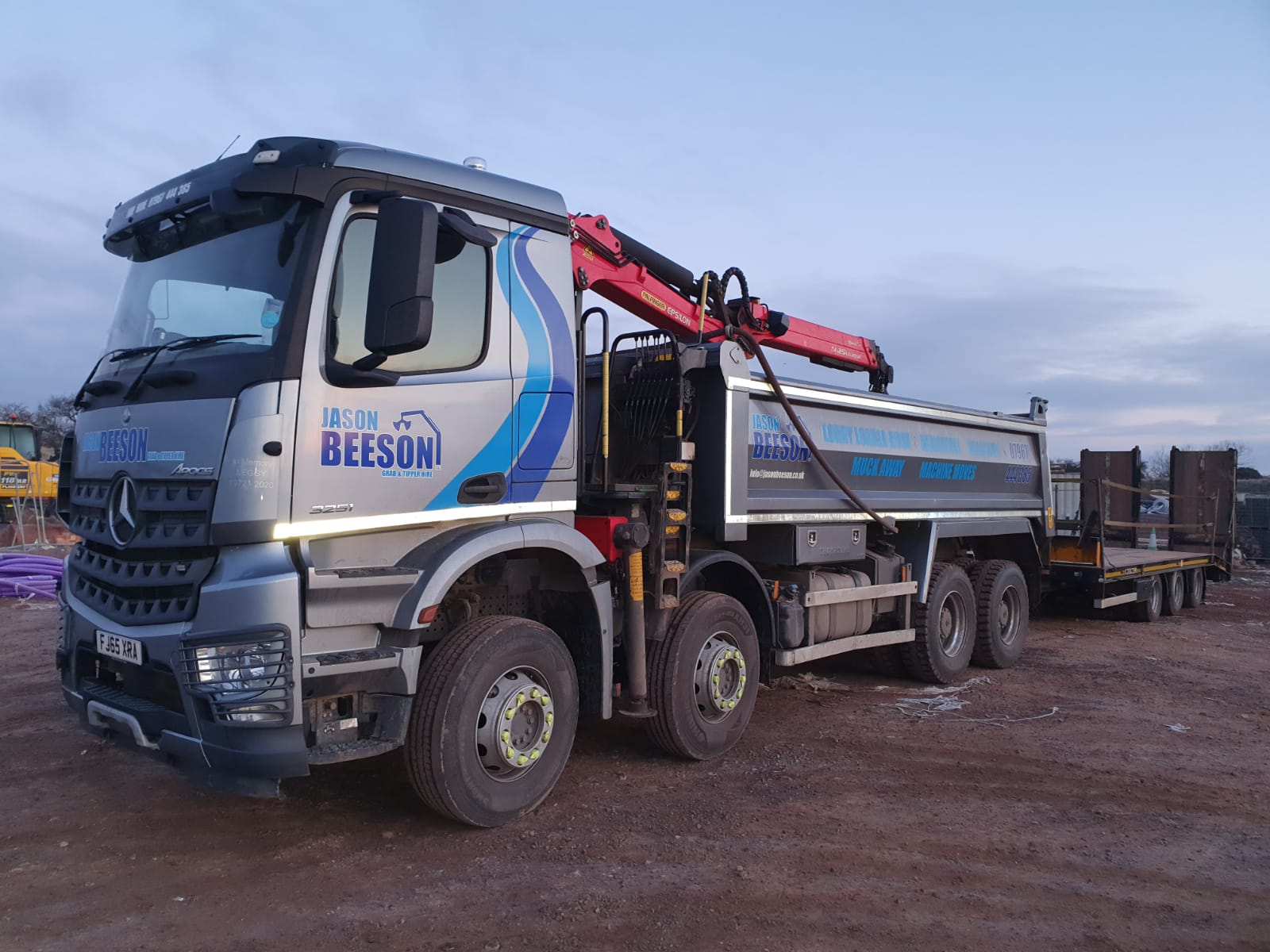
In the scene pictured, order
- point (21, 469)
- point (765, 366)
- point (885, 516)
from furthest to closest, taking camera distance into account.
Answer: point (21, 469), point (885, 516), point (765, 366)

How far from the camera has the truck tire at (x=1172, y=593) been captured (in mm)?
13347

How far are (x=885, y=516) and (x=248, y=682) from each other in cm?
530

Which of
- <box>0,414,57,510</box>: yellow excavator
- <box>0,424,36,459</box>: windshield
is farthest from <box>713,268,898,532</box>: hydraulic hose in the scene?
<box>0,424,36,459</box>: windshield

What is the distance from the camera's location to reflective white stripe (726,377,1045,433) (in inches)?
245

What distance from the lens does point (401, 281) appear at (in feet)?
12.5

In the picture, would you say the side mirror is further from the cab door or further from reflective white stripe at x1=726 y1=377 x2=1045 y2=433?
reflective white stripe at x1=726 y1=377 x2=1045 y2=433

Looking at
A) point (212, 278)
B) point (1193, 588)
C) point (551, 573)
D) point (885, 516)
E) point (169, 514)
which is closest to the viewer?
point (169, 514)

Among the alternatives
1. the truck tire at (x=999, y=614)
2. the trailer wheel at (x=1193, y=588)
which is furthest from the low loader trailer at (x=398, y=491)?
the trailer wheel at (x=1193, y=588)

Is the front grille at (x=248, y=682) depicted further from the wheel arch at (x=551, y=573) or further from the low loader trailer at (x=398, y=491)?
the wheel arch at (x=551, y=573)

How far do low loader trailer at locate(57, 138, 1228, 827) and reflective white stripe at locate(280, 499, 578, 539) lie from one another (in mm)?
17

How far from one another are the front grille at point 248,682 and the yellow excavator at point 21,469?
53.9 ft

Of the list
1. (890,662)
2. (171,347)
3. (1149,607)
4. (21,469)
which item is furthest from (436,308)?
(21,469)

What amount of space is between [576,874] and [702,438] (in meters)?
2.87

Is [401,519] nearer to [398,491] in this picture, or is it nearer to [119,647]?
[398,491]
